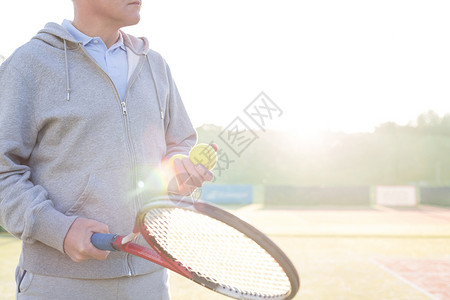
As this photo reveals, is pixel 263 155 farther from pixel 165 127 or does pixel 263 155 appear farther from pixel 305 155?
pixel 165 127

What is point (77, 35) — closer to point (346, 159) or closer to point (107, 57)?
point (107, 57)

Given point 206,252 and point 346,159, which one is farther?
point 346,159

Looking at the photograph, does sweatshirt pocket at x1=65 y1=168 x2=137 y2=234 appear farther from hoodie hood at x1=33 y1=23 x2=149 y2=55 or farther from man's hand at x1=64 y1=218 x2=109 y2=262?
hoodie hood at x1=33 y1=23 x2=149 y2=55

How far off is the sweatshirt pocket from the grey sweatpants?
185mm

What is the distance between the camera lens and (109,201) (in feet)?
5.56

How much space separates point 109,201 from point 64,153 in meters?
0.23

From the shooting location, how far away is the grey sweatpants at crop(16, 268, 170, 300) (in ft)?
5.35

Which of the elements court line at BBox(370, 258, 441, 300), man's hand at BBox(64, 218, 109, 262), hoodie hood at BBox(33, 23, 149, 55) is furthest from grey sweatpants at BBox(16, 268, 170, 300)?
court line at BBox(370, 258, 441, 300)

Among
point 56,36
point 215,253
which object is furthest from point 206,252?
point 56,36

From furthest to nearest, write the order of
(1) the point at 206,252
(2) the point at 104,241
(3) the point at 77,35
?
(3) the point at 77,35
(1) the point at 206,252
(2) the point at 104,241

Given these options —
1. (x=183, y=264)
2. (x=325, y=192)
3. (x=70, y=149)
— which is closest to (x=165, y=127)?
(x=70, y=149)

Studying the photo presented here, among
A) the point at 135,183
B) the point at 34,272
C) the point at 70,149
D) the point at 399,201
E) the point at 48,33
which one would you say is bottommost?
the point at 399,201

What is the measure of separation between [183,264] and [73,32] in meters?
0.98

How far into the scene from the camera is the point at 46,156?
1.66 meters
